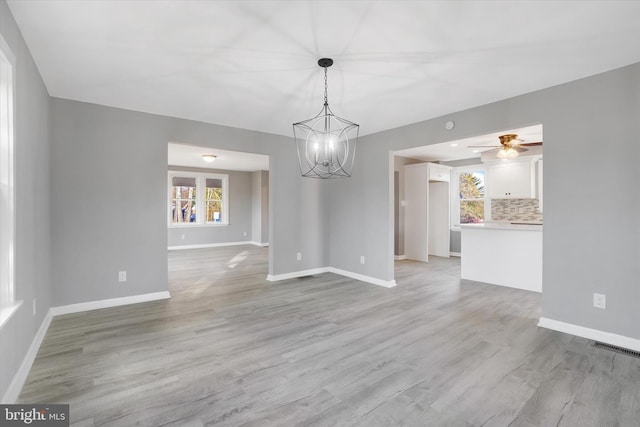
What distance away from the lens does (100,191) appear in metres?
3.71

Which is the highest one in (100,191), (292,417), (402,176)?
(402,176)

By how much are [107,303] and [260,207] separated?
647cm

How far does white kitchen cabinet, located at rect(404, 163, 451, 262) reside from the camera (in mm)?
7422

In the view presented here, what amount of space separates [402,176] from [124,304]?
6.54 meters

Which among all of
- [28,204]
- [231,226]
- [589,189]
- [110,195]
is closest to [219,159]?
[231,226]

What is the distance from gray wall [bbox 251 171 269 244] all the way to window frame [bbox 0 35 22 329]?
7.86 meters

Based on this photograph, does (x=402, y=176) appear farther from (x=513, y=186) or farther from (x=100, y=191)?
(x=100, y=191)

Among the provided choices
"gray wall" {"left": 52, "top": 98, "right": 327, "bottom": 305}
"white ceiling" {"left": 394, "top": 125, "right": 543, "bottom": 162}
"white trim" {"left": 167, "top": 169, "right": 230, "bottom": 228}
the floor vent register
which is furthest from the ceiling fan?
"white trim" {"left": 167, "top": 169, "right": 230, "bottom": 228}

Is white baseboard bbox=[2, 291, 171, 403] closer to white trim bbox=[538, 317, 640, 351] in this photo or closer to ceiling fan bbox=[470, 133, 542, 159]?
white trim bbox=[538, 317, 640, 351]

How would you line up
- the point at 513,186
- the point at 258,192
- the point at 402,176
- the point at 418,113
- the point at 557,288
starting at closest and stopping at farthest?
the point at 557,288
the point at 418,113
the point at 513,186
the point at 402,176
the point at 258,192

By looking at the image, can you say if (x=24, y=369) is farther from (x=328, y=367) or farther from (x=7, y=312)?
(x=328, y=367)

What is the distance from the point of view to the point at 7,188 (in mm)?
1995

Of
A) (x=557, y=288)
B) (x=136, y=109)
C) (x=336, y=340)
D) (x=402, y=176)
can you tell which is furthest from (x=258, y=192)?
(x=557, y=288)

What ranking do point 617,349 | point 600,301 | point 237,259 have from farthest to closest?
1. point 237,259
2. point 600,301
3. point 617,349
